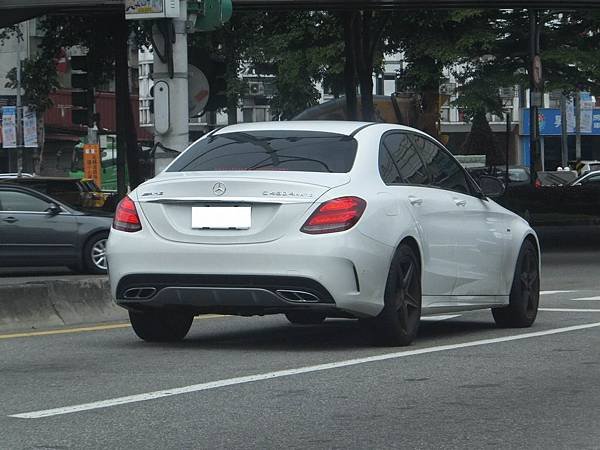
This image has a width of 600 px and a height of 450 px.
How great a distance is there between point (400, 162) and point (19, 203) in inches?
481

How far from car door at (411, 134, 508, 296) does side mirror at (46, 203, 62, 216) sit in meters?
11.3

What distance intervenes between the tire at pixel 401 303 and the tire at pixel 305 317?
1.40 feet

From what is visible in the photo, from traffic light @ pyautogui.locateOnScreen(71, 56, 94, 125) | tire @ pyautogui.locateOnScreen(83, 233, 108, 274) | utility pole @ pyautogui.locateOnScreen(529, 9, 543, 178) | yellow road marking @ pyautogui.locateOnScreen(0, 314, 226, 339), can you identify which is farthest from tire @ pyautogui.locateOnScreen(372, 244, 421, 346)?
utility pole @ pyautogui.locateOnScreen(529, 9, 543, 178)

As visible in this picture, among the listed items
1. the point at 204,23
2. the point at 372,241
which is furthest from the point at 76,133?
the point at 372,241

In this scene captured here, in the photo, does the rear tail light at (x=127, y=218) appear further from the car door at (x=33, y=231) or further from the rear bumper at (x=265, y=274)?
the car door at (x=33, y=231)

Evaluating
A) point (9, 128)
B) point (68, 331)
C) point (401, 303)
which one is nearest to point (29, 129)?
point (9, 128)

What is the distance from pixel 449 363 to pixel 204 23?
6821 mm

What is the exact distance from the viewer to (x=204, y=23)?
1497 cm

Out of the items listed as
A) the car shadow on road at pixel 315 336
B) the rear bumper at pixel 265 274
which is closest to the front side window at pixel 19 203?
the car shadow on road at pixel 315 336

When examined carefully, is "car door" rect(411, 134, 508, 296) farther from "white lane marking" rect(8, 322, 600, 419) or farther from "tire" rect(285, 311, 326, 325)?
"tire" rect(285, 311, 326, 325)

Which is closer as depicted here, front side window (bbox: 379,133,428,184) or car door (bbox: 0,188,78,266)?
front side window (bbox: 379,133,428,184)

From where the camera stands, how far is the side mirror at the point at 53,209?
21719mm

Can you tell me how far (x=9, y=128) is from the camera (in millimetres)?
70562

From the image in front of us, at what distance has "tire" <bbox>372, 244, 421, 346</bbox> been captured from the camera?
962 cm
